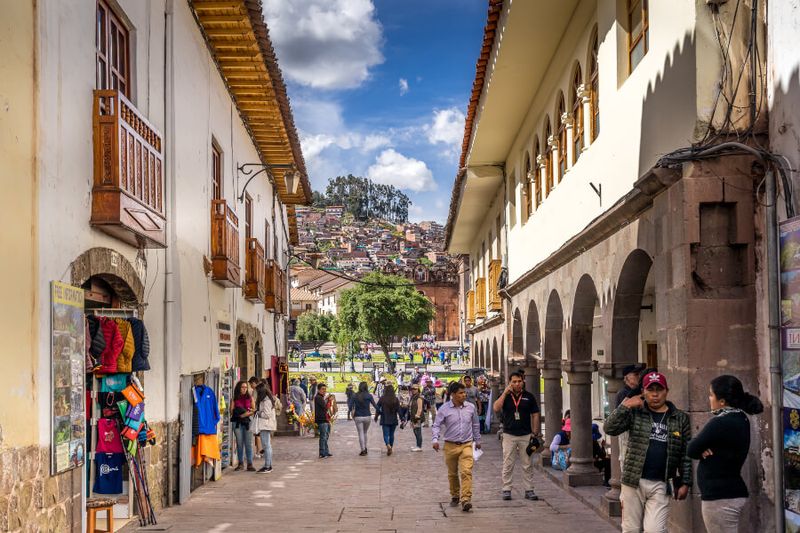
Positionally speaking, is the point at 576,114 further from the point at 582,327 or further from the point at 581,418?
the point at 581,418

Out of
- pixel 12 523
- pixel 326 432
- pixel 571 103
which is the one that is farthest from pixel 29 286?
pixel 326 432

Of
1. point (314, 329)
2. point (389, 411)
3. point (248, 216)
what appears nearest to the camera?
point (389, 411)

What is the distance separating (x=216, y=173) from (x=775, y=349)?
10910 mm

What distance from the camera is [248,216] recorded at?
19.8m

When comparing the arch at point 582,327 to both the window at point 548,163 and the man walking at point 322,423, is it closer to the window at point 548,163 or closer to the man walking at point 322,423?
the window at point 548,163

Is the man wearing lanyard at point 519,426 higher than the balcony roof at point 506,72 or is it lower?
lower

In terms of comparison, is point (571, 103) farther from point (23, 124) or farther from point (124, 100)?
point (23, 124)

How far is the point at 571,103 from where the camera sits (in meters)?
13.5

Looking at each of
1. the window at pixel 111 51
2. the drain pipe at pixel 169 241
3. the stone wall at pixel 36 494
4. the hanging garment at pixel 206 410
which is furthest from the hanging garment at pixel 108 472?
the window at pixel 111 51

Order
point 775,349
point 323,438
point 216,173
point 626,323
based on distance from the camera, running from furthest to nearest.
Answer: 1. point 323,438
2. point 216,173
3. point 626,323
4. point 775,349

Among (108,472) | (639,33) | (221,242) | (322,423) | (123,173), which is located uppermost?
(639,33)

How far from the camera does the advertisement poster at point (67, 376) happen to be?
7355mm

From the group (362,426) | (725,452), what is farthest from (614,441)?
(362,426)

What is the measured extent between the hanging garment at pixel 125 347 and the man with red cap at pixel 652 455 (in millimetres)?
4816
